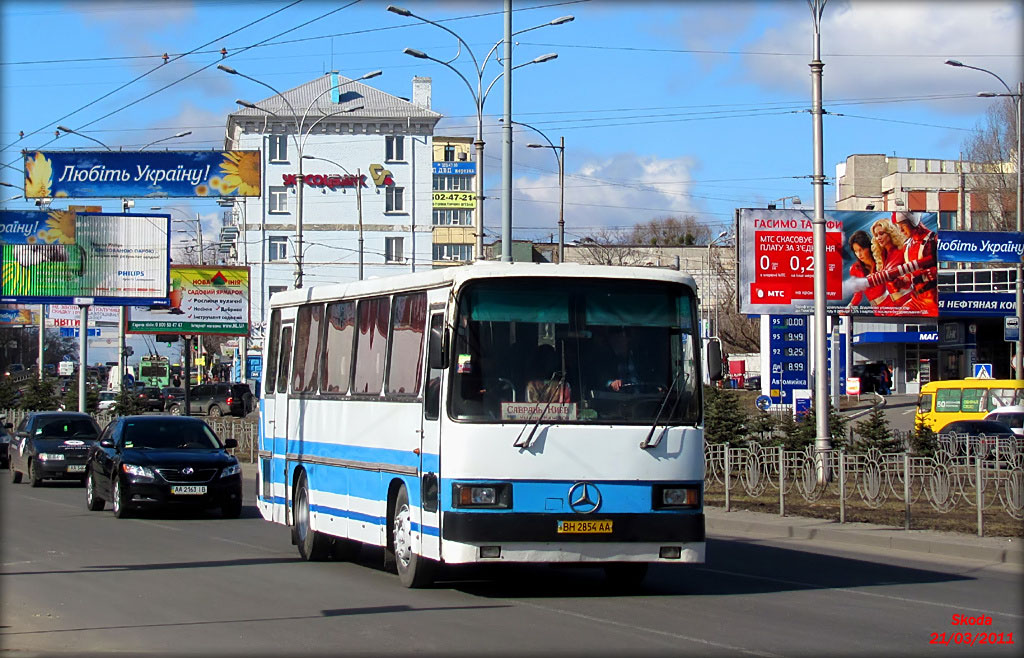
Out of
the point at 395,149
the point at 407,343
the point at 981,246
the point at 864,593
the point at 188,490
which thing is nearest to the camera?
the point at 864,593

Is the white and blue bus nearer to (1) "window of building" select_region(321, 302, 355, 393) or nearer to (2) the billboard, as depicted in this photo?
(1) "window of building" select_region(321, 302, 355, 393)

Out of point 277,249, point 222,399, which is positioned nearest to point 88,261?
point 222,399

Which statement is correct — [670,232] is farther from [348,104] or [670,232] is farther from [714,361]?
[714,361]

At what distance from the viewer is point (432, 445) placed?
11438 millimetres

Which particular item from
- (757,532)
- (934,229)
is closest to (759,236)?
(934,229)

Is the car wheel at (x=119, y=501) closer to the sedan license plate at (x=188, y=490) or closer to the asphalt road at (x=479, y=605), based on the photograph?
the sedan license plate at (x=188, y=490)

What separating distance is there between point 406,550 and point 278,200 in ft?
241

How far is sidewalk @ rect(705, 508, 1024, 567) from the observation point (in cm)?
1548

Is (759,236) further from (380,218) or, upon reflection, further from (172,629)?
(380,218)

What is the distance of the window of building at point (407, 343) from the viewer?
12133 millimetres

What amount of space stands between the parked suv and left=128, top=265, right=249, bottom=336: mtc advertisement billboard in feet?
45.8

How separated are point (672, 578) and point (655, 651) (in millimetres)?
4370

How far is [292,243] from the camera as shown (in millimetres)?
78938

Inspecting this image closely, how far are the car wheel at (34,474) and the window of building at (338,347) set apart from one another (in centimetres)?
1662
